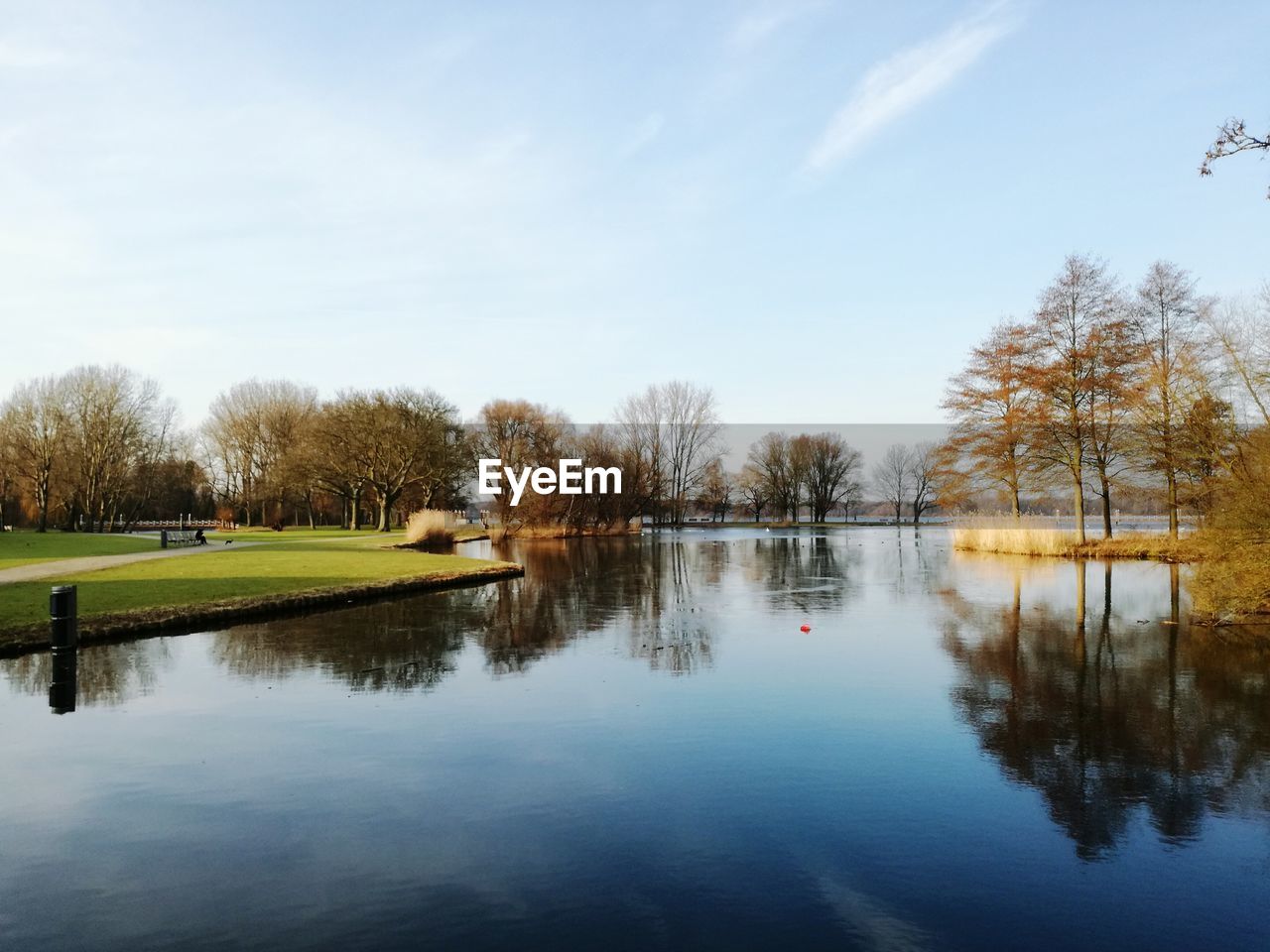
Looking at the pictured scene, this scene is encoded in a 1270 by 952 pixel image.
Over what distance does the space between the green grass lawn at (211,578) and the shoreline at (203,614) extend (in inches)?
14.9

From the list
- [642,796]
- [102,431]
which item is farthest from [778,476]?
[642,796]

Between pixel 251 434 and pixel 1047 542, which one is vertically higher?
pixel 251 434

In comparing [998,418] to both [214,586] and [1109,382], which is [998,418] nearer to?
[1109,382]

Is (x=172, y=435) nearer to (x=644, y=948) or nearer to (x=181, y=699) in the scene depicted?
(x=181, y=699)

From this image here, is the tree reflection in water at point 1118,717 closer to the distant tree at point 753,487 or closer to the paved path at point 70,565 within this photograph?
the paved path at point 70,565

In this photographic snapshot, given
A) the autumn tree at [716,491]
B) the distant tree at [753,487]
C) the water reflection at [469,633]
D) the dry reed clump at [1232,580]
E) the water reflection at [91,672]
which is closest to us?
the water reflection at [91,672]

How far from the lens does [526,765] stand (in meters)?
7.21

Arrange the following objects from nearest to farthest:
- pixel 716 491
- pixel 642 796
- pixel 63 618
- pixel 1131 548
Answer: pixel 642 796 < pixel 63 618 < pixel 1131 548 < pixel 716 491

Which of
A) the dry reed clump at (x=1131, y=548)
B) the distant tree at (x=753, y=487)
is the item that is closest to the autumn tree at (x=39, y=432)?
the dry reed clump at (x=1131, y=548)

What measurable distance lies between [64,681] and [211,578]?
991 centimetres

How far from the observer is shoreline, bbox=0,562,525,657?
1283 centimetres

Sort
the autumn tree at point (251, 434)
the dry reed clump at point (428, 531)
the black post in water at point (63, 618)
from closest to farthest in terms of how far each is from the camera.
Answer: the black post in water at point (63, 618) → the dry reed clump at point (428, 531) → the autumn tree at point (251, 434)

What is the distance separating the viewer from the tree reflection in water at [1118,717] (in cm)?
623

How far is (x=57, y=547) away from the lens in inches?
1187
